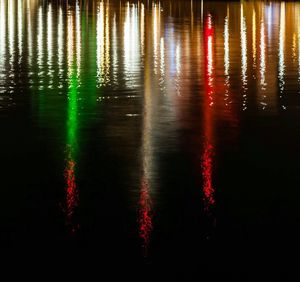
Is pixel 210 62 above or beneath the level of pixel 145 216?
above

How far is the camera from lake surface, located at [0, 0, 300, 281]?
7277 millimetres

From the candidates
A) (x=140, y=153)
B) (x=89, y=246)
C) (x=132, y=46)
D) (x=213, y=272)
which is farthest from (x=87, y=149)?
(x=132, y=46)

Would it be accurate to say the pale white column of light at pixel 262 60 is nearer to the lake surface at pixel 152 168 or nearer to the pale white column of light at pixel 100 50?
the lake surface at pixel 152 168

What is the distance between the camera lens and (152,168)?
35.0ft

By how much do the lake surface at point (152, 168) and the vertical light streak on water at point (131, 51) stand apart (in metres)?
0.20

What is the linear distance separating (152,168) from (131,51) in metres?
17.4

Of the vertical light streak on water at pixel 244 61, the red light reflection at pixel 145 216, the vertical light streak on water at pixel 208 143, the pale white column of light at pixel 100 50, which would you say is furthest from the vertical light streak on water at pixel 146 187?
the pale white column of light at pixel 100 50

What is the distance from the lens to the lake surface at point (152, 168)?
728 centimetres

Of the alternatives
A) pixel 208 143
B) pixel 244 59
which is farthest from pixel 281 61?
pixel 208 143

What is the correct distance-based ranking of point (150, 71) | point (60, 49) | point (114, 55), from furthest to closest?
point (60, 49), point (114, 55), point (150, 71)

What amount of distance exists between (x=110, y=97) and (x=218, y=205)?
27.6 ft

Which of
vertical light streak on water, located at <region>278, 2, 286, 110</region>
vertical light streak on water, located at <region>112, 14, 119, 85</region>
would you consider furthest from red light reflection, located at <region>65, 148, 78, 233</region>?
→ vertical light streak on water, located at <region>112, 14, 119, 85</region>

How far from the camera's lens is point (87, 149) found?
1184 centimetres

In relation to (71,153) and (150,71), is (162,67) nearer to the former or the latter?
(150,71)
